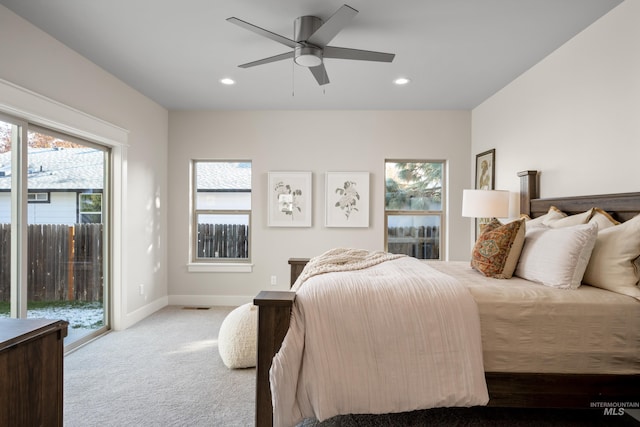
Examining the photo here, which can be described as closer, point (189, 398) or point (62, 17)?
point (189, 398)

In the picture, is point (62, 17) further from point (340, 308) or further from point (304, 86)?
point (340, 308)

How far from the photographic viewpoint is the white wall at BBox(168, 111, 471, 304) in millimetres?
4500

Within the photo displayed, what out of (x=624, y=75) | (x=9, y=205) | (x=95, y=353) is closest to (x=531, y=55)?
(x=624, y=75)

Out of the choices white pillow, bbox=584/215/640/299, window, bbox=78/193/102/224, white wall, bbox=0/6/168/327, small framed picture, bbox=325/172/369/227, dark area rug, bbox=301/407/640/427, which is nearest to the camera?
white pillow, bbox=584/215/640/299

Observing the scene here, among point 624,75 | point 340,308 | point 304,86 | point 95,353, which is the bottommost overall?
point 95,353

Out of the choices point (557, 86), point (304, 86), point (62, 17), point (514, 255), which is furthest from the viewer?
point (304, 86)

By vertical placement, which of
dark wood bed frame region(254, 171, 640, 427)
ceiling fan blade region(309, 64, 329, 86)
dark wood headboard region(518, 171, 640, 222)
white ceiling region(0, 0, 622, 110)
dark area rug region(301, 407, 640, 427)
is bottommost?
dark area rug region(301, 407, 640, 427)

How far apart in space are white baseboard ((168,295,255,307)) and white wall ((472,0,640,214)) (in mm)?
3558

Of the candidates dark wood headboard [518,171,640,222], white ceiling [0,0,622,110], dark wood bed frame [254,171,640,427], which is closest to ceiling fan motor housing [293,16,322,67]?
white ceiling [0,0,622,110]

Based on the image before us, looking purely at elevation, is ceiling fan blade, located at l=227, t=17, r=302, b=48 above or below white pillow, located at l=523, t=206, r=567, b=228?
above

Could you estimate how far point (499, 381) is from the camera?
1.70m

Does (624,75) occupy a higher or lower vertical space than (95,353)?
higher

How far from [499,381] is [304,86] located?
310cm

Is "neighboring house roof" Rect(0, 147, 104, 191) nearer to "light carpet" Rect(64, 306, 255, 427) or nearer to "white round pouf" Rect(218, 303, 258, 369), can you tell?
"light carpet" Rect(64, 306, 255, 427)
